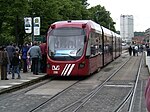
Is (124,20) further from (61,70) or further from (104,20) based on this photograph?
(61,70)

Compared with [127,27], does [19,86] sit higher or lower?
lower

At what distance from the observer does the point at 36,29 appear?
2592 cm

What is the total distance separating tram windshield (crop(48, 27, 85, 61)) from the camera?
1984 cm

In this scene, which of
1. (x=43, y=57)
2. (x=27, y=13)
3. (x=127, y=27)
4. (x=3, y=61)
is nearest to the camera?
(x=3, y=61)

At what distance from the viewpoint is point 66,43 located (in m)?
20.2

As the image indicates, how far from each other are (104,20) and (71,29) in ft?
353

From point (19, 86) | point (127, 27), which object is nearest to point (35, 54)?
point (19, 86)

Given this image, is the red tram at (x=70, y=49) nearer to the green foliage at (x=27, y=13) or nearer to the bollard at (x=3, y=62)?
the bollard at (x=3, y=62)

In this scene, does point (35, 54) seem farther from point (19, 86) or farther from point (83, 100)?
point (83, 100)

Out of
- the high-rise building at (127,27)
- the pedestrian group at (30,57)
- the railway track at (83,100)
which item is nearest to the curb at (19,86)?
the railway track at (83,100)

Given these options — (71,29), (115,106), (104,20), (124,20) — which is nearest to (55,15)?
(71,29)

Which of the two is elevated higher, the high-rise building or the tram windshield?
the high-rise building

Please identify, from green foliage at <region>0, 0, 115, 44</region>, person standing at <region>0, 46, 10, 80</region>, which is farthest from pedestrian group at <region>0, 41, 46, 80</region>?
green foliage at <region>0, 0, 115, 44</region>

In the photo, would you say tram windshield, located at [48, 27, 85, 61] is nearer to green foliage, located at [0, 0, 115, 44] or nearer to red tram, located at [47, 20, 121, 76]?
red tram, located at [47, 20, 121, 76]
